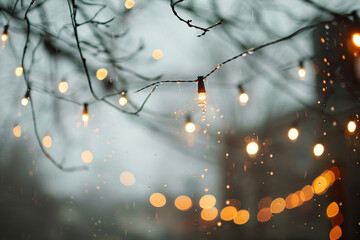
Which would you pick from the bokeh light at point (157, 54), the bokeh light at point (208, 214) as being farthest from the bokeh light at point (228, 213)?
the bokeh light at point (157, 54)

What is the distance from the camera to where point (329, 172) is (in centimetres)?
278

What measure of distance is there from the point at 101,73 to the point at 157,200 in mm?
859

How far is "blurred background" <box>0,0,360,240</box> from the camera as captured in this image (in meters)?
1.73

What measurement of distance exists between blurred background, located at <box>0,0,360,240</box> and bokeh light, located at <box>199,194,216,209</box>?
0.01m

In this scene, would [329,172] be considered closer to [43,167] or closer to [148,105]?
[148,105]

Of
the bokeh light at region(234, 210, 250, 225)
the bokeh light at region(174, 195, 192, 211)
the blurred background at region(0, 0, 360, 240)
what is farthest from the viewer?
the bokeh light at region(234, 210, 250, 225)

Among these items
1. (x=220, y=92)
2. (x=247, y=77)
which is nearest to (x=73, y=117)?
(x=220, y=92)

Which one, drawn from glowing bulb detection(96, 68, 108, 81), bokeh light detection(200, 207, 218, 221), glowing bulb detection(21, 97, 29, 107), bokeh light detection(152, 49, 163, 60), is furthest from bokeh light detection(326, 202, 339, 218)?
glowing bulb detection(21, 97, 29, 107)

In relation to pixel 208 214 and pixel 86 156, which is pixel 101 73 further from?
pixel 208 214

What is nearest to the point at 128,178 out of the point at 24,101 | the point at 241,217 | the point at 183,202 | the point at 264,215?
the point at 183,202

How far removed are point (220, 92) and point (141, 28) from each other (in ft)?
2.42

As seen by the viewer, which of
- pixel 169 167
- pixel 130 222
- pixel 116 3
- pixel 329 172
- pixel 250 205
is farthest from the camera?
pixel 329 172

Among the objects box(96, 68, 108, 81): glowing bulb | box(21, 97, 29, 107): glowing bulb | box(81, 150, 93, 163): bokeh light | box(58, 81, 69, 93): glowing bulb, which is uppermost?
box(96, 68, 108, 81): glowing bulb

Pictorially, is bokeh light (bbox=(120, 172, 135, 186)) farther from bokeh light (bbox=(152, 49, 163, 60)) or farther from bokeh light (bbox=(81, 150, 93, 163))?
bokeh light (bbox=(152, 49, 163, 60))
